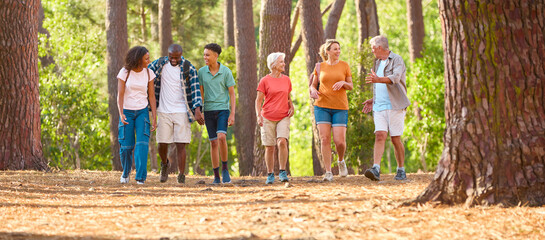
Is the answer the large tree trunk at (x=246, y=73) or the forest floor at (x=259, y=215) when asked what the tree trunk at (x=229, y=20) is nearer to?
the large tree trunk at (x=246, y=73)

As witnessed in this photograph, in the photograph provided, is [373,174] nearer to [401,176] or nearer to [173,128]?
[401,176]

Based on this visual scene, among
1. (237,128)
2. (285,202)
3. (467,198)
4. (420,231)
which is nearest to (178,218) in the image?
(285,202)

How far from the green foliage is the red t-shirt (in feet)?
31.2

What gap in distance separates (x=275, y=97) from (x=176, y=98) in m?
1.32

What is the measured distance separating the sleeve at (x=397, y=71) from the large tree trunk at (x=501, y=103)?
290 centimetres

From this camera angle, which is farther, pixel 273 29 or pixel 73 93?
pixel 73 93

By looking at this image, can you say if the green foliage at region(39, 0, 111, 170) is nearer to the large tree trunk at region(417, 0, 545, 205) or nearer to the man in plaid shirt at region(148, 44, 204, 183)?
the man in plaid shirt at region(148, 44, 204, 183)

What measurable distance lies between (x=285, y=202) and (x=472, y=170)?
1.73 m

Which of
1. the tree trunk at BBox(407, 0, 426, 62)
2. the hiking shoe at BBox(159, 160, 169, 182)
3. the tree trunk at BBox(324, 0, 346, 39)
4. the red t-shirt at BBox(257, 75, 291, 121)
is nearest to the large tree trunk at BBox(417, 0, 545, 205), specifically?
the red t-shirt at BBox(257, 75, 291, 121)

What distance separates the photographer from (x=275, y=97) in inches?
367

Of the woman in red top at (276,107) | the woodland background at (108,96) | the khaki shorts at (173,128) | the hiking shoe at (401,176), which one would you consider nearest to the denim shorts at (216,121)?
the khaki shorts at (173,128)

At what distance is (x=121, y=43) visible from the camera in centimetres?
1858

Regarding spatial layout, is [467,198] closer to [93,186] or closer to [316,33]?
[93,186]

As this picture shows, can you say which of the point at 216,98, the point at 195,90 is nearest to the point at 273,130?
the point at 216,98
